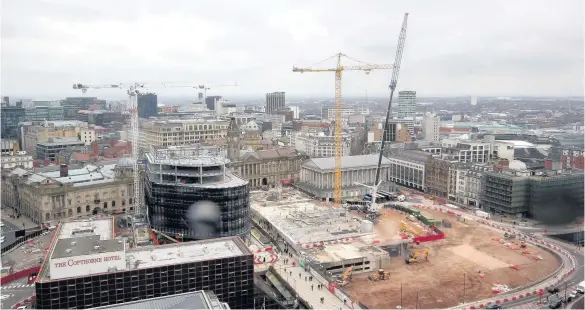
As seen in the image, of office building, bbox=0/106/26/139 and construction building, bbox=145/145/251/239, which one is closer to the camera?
construction building, bbox=145/145/251/239

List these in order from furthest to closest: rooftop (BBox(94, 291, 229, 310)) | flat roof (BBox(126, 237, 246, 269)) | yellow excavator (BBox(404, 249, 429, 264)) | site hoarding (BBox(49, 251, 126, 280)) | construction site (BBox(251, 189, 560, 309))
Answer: yellow excavator (BBox(404, 249, 429, 264)) < construction site (BBox(251, 189, 560, 309)) < flat roof (BBox(126, 237, 246, 269)) < site hoarding (BBox(49, 251, 126, 280)) < rooftop (BBox(94, 291, 229, 310))

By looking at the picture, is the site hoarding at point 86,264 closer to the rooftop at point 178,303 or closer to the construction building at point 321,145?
the rooftop at point 178,303

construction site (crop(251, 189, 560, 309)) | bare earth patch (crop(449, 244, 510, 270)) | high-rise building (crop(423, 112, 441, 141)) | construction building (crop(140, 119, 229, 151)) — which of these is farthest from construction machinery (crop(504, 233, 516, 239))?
high-rise building (crop(423, 112, 441, 141))

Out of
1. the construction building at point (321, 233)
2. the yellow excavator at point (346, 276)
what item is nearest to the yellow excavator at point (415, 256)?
the construction building at point (321, 233)

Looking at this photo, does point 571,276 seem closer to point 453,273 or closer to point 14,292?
point 453,273

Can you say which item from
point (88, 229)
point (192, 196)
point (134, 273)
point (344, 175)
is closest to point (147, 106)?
point (344, 175)

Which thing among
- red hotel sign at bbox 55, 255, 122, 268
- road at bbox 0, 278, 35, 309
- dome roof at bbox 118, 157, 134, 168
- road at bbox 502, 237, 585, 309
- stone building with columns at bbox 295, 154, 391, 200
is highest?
dome roof at bbox 118, 157, 134, 168

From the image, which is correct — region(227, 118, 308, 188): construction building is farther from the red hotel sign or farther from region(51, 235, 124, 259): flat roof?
the red hotel sign
